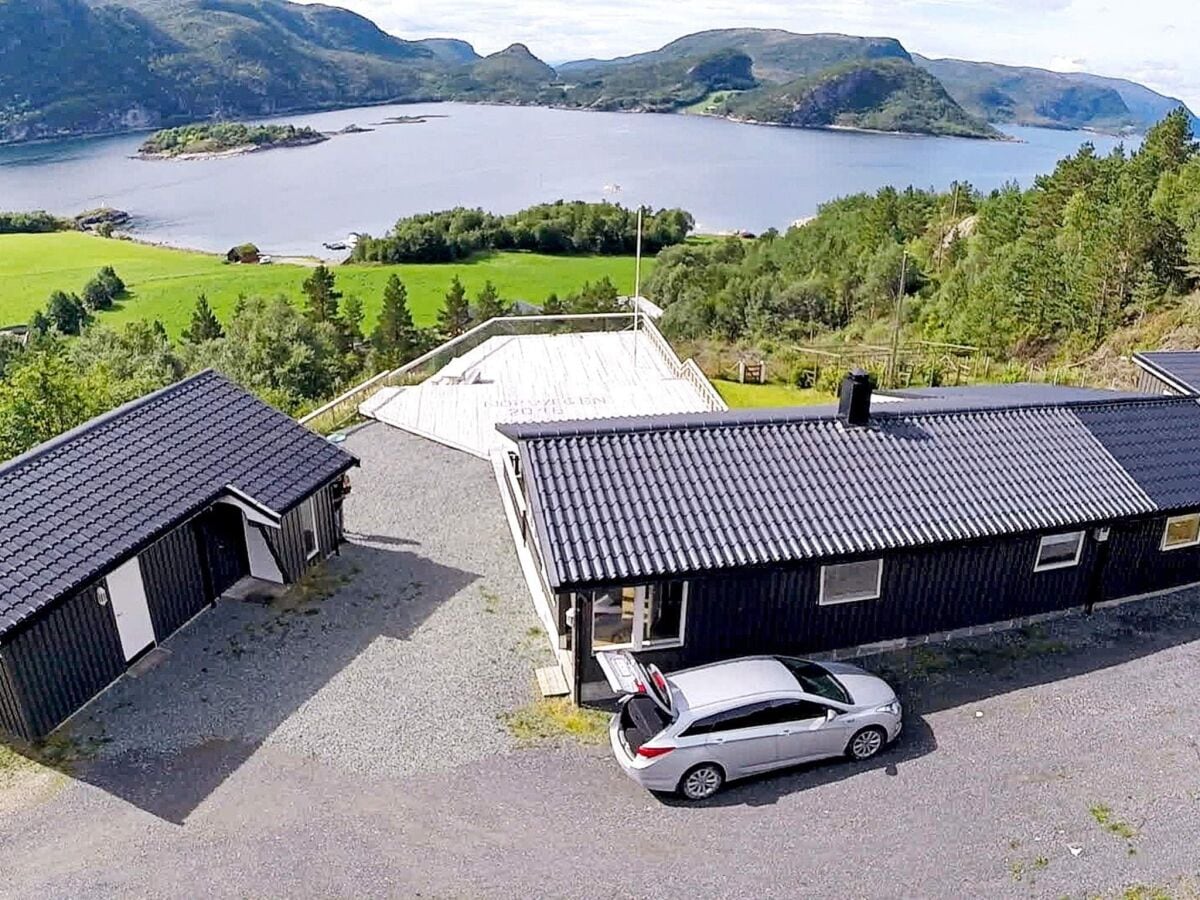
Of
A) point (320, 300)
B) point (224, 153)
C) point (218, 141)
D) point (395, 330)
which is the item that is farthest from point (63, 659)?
point (218, 141)

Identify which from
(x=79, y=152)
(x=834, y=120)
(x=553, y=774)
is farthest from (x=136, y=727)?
(x=834, y=120)

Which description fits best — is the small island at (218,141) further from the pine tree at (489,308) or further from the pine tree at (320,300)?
the pine tree at (489,308)

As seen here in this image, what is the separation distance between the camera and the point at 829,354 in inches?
1187

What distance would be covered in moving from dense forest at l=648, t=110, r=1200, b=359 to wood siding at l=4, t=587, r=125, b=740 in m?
29.3

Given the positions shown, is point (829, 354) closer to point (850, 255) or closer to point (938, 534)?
point (938, 534)

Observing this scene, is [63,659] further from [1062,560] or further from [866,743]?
[1062,560]

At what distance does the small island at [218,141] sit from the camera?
501 feet

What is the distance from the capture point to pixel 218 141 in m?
157

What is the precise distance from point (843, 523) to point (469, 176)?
128753 millimetres

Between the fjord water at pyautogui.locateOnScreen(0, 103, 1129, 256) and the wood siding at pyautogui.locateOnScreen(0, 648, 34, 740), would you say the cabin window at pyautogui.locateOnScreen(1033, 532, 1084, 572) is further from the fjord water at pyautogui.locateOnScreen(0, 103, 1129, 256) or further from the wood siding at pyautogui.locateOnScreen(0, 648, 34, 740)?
the fjord water at pyautogui.locateOnScreen(0, 103, 1129, 256)

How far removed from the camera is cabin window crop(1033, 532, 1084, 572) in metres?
12.5

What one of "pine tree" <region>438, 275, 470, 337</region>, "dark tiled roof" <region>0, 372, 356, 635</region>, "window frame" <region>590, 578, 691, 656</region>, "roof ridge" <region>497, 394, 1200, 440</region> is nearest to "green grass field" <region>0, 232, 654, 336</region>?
"pine tree" <region>438, 275, 470, 337</region>

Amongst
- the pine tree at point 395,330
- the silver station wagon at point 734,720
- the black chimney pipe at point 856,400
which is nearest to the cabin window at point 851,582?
the silver station wagon at point 734,720

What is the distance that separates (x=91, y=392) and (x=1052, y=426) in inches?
926
